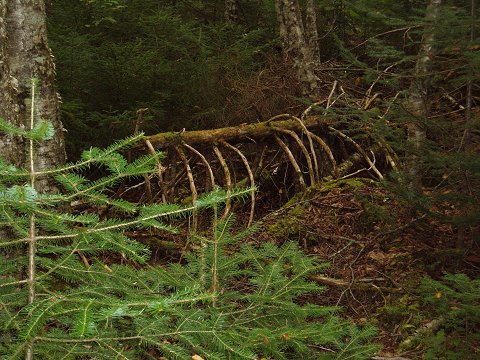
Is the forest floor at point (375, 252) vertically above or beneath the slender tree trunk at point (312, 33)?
beneath

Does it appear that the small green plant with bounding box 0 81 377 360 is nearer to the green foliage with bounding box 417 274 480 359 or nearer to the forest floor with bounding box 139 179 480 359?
the green foliage with bounding box 417 274 480 359

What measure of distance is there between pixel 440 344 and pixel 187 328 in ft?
7.59

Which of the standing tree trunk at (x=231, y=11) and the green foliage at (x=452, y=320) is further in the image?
the standing tree trunk at (x=231, y=11)

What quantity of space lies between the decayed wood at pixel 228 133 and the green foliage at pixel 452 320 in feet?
10.6

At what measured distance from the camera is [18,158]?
2.87 metres

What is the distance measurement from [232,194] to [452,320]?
7.19ft

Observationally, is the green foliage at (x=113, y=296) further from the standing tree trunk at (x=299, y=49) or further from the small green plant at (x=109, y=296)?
the standing tree trunk at (x=299, y=49)

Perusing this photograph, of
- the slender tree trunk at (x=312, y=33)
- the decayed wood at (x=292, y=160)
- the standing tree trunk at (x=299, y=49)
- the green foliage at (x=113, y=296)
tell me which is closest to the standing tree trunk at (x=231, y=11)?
the slender tree trunk at (x=312, y=33)

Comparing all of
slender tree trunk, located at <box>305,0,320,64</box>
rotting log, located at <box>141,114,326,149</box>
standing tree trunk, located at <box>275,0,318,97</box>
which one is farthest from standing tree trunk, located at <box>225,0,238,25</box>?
rotting log, located at <box>141,114,326,149</box>

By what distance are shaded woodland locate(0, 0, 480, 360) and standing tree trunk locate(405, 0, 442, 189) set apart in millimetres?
37

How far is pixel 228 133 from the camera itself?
652 cm

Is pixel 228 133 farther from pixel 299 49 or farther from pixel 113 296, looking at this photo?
pixel 113 296

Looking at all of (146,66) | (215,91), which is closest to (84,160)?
(146,66)

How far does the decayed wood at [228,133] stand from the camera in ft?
19.7
